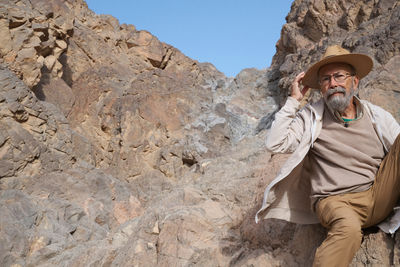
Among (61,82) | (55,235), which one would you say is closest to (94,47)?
(61,82)

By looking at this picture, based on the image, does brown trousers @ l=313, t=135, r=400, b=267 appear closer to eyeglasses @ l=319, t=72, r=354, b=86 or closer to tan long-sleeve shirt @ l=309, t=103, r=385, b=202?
tan long-sleeve shirt @ l=309, t=103, r=385, b=202

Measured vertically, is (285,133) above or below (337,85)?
below

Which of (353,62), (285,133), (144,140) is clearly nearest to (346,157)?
(285,133)

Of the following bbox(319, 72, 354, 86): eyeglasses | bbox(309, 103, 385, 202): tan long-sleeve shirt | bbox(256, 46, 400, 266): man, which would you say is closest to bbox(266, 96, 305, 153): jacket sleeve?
bbox(256, 46, 400, 266): man

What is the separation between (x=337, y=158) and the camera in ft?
8.13

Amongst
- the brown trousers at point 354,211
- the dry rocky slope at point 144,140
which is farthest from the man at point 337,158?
the dry rocky slope at point 144,140

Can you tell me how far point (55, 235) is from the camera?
7336 millimetres

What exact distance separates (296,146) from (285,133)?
163mm

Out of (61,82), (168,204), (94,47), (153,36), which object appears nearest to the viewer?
(168,204)

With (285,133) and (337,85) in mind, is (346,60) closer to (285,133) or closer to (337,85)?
(337,85)

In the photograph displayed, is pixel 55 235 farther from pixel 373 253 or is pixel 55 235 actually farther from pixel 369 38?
pixel 369 38

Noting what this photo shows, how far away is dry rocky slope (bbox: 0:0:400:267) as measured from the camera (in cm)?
377

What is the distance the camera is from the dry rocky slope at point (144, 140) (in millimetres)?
3768

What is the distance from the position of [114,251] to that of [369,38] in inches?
379
